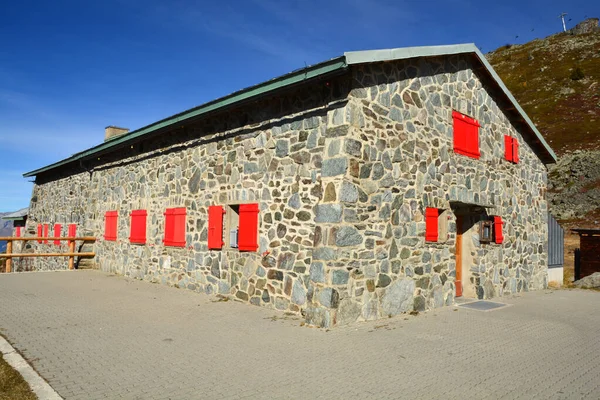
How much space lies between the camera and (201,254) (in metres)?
10.3

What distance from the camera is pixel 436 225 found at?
9.23 meters

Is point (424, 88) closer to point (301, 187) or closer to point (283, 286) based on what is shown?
point (301, 187)

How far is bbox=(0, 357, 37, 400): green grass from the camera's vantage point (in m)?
3.97

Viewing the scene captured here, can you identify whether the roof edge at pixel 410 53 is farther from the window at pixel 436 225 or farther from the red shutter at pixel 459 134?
the window at pixel 436 225

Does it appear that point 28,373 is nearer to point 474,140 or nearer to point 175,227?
point 175,227

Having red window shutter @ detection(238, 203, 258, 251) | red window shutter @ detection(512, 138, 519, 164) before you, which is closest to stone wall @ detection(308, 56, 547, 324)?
red window shutter @ detection(512, 138, 519, 164)

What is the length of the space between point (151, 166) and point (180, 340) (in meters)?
7.55

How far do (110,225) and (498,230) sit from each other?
38.2ft

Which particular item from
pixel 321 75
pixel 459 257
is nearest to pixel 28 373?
pixel 321 75

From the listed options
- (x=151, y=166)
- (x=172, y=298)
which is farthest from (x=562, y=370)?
(x=151, y=166)

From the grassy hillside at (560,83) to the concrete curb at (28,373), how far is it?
38142 mm

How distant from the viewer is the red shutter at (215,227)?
9.71m

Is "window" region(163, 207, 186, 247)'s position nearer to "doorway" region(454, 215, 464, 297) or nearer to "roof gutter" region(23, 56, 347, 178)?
"roof gutter" region(23, 56, 347, 178)

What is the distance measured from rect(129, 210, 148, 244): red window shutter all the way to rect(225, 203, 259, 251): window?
411 centimetres
